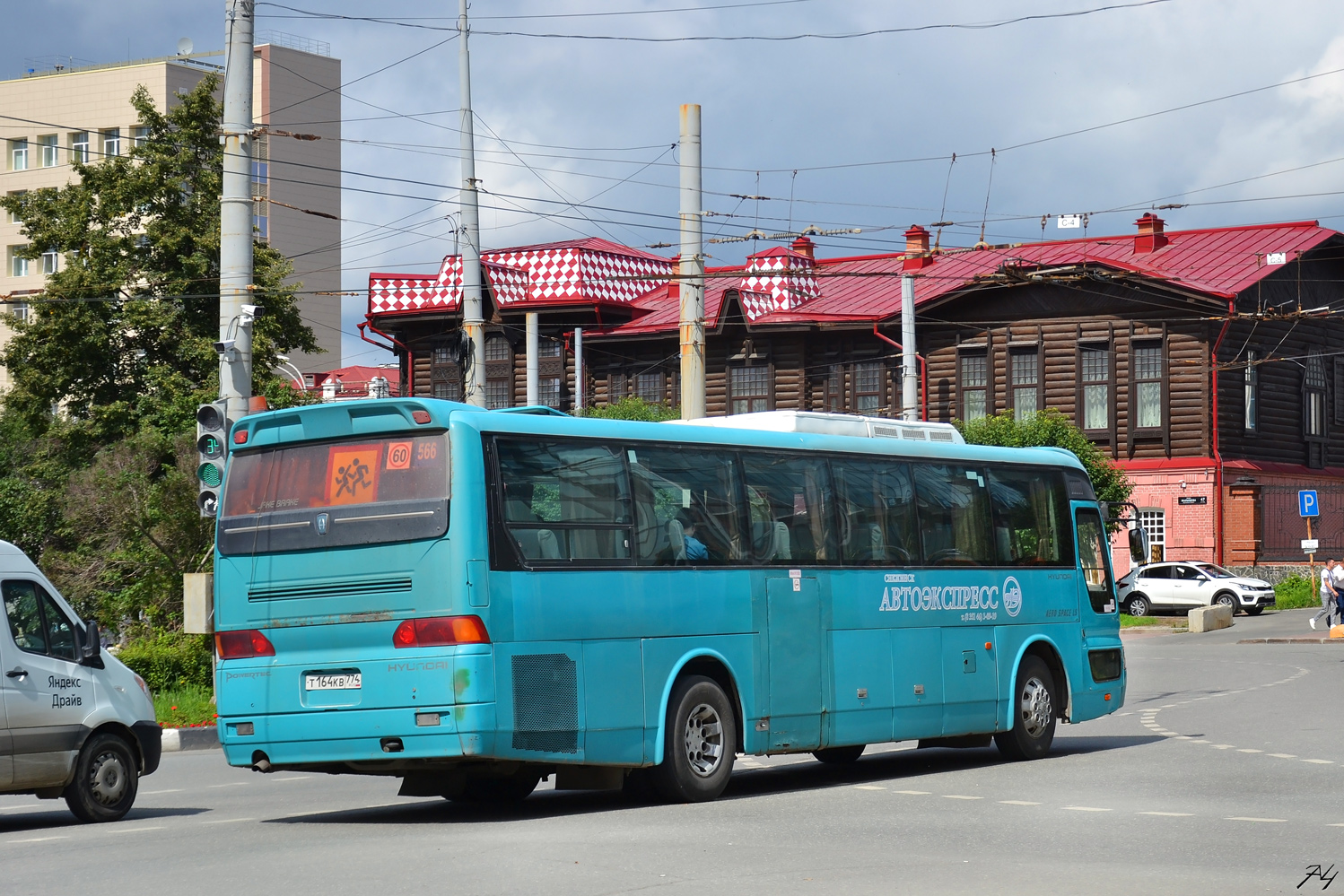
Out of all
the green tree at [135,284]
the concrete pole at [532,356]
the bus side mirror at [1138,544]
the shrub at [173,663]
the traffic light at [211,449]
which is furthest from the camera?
the concrete pole at [532,356]

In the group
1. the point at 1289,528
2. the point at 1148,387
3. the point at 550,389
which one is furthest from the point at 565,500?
the point at 550,389

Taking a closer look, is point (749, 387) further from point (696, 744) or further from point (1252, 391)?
point (696, 744)

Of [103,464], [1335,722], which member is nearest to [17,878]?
[1335,722]

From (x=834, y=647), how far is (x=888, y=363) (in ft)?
138

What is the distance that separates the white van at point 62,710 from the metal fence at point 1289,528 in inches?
1696

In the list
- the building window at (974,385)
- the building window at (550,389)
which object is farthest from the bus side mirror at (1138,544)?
the building window at (550,389)

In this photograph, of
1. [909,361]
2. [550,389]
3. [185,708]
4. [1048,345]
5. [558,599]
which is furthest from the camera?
[550,389]

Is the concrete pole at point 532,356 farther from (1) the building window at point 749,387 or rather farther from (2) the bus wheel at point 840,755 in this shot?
(2) the bus wheel at point 840,755

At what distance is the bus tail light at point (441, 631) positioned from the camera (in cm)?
1169

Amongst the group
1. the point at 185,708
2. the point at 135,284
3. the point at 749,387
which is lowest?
the point at 185,708

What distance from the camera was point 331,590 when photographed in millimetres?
12172

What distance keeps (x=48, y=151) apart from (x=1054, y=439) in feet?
191

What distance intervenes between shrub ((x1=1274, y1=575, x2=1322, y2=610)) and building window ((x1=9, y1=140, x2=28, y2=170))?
63104mm

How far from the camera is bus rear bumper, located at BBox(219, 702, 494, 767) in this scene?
457 inches
